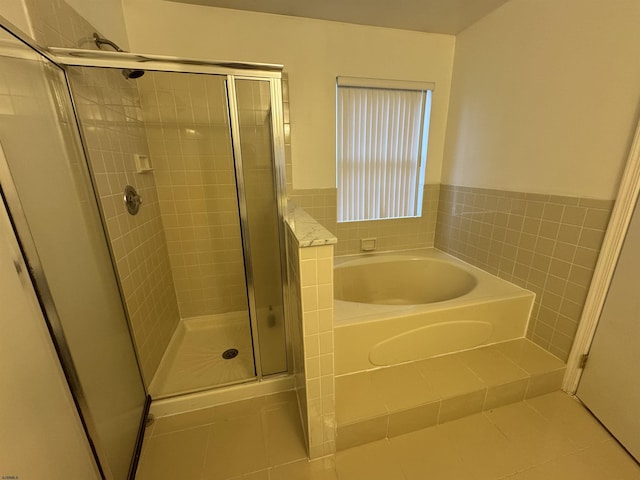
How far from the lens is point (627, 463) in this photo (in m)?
1.10

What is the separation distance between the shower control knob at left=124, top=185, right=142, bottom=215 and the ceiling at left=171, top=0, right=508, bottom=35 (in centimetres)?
127

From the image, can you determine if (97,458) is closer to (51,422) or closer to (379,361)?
(51,422)

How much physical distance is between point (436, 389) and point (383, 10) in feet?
7.84

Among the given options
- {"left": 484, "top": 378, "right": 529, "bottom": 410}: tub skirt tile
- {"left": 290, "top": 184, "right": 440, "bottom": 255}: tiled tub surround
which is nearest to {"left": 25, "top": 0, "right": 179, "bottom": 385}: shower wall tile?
{"left": 290, "top": 184, "right": 440, "bottom": 255}: tiled tub surround

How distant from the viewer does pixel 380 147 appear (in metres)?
2.22

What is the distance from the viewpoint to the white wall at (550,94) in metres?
1.15

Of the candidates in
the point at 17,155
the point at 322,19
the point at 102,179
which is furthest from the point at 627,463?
the point at 322,19

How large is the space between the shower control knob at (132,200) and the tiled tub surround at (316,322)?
96 centimetres

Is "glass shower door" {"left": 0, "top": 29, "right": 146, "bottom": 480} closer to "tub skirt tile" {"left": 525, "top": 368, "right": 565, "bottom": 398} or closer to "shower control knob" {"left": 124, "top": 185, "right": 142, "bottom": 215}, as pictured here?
"shower control knob" {"left": 124, "top": 185, "right": 142, "bottom": 215}

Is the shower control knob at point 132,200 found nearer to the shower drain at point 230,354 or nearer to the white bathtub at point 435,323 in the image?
the shower drain at point 230,354

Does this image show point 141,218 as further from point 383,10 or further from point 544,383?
point 544,383

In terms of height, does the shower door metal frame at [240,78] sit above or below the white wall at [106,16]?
below

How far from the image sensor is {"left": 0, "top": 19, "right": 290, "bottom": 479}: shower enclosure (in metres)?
0.77

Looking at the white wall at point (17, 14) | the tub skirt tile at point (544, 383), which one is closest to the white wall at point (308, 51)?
the white wall at point (17, 14)
